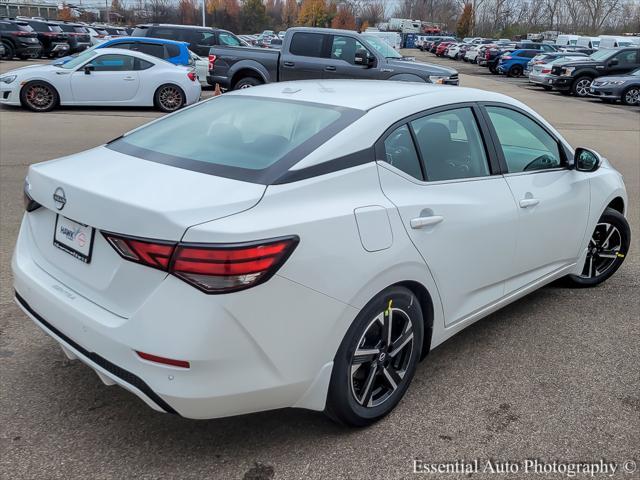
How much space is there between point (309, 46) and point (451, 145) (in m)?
11.8

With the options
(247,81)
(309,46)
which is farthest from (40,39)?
(309,46)

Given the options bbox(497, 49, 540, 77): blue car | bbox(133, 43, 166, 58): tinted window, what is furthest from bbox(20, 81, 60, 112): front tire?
bbox(497, 49, 540, 77): blue car

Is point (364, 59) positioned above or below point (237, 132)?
below

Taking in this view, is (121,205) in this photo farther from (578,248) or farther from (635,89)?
(635,89)

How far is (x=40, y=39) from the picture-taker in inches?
1232

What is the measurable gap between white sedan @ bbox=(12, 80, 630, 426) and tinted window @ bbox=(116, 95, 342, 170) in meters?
0.01

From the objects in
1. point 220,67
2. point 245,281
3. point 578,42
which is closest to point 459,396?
point 245,281

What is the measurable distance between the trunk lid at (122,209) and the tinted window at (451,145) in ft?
3.66

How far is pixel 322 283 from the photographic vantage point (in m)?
2.47

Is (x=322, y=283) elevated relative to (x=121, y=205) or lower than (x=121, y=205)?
lower

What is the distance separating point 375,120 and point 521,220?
47.4 inches

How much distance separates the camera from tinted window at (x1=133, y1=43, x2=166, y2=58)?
16.0m

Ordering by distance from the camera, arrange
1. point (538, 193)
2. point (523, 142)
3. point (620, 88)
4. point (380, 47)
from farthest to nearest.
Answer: point (620, 88) → point (380, 47) → point (523, 142) → point (538, 193)

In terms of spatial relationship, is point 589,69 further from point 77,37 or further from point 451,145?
point 77,37
